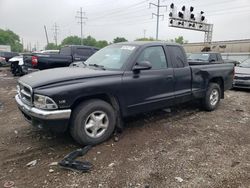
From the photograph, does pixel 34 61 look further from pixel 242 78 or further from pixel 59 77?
pixel 242 78

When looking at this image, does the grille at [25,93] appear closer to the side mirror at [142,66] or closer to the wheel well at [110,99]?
the wheel well at [110,99]

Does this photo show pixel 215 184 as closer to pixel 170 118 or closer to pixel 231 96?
pixel 170 118

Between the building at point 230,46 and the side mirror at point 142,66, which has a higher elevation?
the building at point 230,46

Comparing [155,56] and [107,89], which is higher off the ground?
[155,56]

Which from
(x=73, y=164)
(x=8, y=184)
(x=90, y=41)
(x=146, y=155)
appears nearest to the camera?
(x=8, y=184)

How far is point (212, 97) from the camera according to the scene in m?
6.52

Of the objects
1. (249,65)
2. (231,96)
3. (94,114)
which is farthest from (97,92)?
(249,65)

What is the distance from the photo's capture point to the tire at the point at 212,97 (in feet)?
20.6

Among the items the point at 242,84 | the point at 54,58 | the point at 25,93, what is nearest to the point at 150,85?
the point at 25,93

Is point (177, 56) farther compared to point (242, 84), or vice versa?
point (242, 84)

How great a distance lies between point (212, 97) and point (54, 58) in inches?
264

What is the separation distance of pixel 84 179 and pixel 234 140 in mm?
2963

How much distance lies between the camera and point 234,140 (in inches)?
178

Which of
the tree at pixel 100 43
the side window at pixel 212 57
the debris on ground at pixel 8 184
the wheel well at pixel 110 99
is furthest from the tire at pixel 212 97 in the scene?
the tree at pixel 100 43
